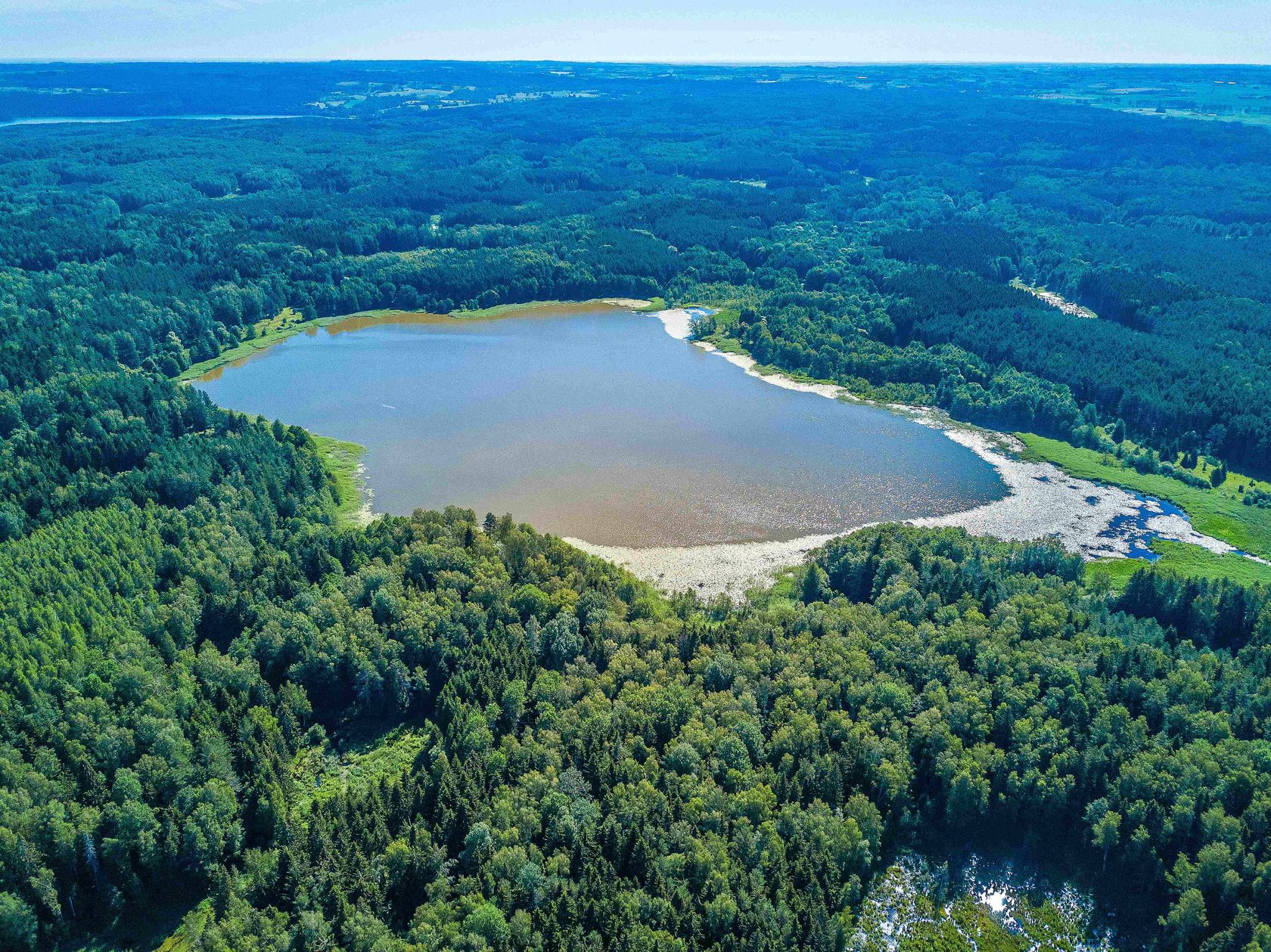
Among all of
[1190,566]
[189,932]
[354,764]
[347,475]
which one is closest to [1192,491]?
[1190,566]

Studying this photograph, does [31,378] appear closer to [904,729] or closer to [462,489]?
[462,489]

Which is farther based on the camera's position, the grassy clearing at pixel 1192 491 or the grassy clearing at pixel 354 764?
the grassy clearing at pixel 1192 491

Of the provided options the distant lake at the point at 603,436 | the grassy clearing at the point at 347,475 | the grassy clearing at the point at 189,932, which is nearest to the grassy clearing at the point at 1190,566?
the distant lake at the point at 603,436

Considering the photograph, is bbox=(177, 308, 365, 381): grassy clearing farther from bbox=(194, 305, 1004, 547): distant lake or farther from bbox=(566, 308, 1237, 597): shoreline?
bbox=(566, 308, 1237, 597): shoreline

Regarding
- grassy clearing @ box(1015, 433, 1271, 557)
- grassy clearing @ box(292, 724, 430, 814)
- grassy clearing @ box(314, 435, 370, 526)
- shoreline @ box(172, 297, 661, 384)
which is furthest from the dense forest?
shoreline @ box(172, 297, 661, 384)

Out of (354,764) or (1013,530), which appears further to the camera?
(1013,530)

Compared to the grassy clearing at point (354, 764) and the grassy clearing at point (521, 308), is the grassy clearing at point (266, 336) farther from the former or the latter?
the grassy clearing at point (354, 764)

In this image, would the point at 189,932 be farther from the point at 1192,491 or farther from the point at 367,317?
the point at 367,317
